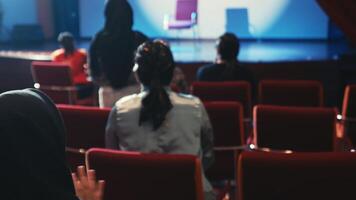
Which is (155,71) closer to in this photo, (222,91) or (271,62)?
(222,91)

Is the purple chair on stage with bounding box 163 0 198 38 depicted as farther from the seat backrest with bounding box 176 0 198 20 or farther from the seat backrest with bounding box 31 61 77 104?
the seat backrest with bounding box 31 61 77 104

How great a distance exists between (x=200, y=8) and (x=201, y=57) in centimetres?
261

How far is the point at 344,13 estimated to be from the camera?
4461mm

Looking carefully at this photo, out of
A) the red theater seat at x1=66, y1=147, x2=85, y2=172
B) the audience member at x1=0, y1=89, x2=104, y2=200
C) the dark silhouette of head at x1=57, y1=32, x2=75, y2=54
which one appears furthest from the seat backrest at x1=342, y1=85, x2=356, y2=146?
the dark silhouette of head at x1=57, y1=32, x2=75, y2=54

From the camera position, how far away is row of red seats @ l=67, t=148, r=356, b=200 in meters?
1.72

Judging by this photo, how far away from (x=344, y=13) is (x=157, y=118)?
107 inches

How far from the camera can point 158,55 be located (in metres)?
2.38

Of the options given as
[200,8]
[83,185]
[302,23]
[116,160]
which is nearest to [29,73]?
[200,8]

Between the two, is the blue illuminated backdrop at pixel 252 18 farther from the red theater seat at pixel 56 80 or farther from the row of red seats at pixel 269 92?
the row of red seats at pixel 269 92

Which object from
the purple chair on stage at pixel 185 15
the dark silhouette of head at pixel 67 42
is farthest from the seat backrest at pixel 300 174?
the purple chair on stage at pixel 185 15

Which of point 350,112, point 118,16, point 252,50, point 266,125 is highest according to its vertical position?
point 118,16

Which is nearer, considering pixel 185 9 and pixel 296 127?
pixel 296 127

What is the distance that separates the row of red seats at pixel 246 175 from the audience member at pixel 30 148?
71cm

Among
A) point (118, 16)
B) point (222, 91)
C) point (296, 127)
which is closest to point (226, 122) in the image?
point (296, 127)
